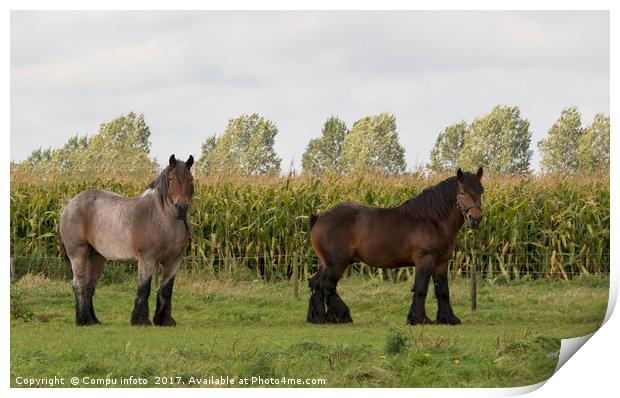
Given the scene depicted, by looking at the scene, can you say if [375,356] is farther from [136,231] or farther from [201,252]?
[201,252]

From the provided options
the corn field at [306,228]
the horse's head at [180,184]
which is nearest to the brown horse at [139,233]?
the horse's head at [180,184]

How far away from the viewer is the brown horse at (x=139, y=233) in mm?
12172

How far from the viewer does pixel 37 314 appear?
13734 mm

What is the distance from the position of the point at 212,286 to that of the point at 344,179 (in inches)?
165

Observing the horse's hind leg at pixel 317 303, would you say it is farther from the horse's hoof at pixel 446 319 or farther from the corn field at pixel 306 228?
the corn field at pixel 306 228

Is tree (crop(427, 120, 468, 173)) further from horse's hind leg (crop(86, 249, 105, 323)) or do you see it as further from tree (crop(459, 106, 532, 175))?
horse's hind leg (crop(86, 249, 105, 323))

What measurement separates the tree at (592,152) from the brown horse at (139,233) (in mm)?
9839

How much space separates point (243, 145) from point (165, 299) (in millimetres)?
14258

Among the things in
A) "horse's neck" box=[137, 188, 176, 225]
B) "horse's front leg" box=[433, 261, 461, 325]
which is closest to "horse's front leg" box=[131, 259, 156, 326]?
"horse's neck" box=[137, 188, 176, 225]

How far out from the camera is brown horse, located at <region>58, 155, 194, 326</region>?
1217 cm

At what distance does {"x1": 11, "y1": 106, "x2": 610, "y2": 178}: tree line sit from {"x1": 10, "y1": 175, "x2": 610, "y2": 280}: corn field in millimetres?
1040

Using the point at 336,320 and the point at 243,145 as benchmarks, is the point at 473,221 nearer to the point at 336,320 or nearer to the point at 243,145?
the point at 336,320

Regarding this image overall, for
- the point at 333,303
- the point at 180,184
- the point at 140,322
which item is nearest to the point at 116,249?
the point at 140,322

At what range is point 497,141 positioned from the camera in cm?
3198
